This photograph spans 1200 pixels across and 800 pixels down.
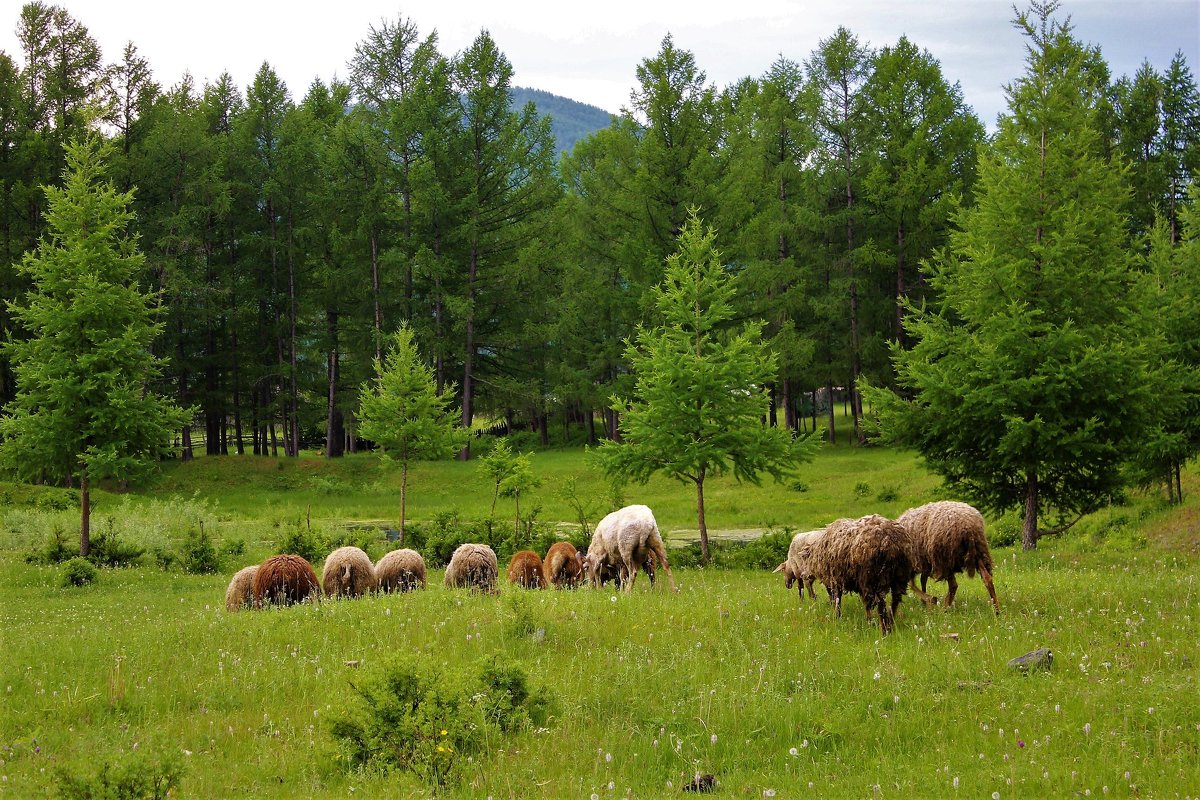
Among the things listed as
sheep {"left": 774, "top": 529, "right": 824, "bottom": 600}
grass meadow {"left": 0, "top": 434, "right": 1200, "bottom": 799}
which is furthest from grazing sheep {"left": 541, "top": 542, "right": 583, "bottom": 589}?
sheep {"left": 774, "top": 529, "right": 824, "bottom": 600}

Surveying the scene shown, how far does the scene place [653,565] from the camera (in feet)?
57.5

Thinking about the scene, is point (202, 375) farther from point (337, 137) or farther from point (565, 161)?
point (565, 161)

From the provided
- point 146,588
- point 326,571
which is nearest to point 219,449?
point 146,588

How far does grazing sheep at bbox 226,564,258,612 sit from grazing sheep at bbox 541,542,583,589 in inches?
232

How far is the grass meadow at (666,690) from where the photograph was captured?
7.45 meters

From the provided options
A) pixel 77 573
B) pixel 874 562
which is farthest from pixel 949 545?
pixel 77 573

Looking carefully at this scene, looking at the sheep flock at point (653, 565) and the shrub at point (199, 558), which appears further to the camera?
the shrub at point (199, 558)

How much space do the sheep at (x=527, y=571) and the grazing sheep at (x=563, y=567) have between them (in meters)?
0.17

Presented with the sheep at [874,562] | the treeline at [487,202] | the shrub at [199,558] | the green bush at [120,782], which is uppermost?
the treeline at [487,202]

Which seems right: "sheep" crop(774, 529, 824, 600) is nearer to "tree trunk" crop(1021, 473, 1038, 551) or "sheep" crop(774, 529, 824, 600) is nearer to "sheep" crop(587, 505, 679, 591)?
"sheep" crop(587, 505, 679, 591)

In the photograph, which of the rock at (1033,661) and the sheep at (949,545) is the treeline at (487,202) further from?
the rock at (1033,661)

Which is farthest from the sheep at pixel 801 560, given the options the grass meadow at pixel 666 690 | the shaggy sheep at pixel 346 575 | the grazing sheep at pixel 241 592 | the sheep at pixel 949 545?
the grazing sheep at pixel 241 592

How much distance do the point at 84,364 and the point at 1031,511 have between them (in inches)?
895

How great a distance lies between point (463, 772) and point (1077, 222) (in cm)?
1740
